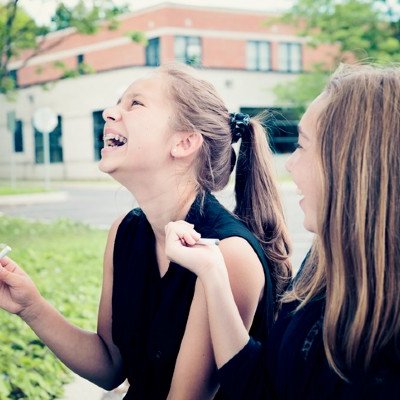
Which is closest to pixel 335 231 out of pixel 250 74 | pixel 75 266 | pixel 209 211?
pixel 209 211

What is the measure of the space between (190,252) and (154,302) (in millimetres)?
434

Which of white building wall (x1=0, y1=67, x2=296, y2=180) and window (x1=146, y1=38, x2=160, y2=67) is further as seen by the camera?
window (x1=146, y1=38, x2=160, y2=67)

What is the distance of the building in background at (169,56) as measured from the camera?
33281 millimetres

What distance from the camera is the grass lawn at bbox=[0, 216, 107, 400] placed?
11.5 feet

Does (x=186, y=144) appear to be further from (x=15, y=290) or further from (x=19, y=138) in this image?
(x=19, y=138)

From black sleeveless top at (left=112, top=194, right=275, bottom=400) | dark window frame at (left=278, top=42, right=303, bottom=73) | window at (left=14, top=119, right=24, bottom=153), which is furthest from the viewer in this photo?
window at (left=14, top=119, right=24, bottom=153)

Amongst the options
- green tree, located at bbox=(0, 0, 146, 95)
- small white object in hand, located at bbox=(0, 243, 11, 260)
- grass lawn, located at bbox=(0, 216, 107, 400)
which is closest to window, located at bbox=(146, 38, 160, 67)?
green tree, located at bbox=(0, 0, 146, 95)

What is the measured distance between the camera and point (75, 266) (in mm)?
7453

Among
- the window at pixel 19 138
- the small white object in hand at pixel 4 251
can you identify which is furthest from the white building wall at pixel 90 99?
the small white object in hand at pixel 4 251

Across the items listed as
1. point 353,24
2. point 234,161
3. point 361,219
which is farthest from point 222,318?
point 353,24

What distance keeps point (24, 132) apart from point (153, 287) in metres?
38.4

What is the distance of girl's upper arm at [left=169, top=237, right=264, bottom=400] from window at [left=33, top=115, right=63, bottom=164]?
35442mm

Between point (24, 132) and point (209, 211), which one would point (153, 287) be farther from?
point (24, 132)

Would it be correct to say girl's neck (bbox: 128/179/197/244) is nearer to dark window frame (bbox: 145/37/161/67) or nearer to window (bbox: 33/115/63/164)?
dark window frame (bbox: 145/37/161/67)
